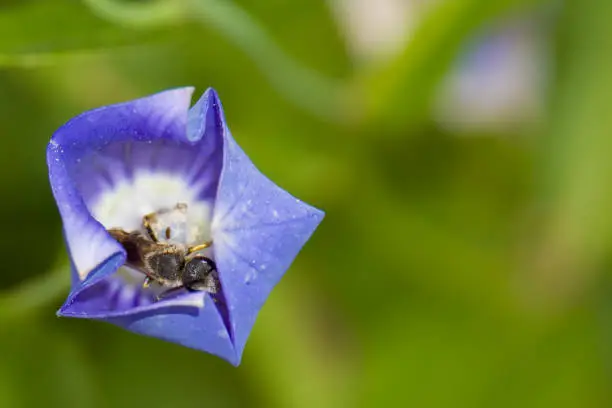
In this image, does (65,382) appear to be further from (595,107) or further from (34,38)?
(595,107)

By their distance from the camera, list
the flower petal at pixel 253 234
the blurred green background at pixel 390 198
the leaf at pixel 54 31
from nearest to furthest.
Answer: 1. the flower petal at pixel 253 234
2. the leaf at pixel 54 31
3. the blurred green background at pixel 390 198

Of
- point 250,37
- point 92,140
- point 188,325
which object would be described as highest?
point 250,37

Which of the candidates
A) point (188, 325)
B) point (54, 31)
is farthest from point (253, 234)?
point (54, 31)

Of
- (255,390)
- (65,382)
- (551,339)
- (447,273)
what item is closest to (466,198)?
(447,273)

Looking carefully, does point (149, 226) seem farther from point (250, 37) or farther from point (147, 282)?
point (250, 37)

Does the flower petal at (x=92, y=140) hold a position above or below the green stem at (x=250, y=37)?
below

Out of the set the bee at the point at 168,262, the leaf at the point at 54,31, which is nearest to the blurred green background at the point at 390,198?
the leaf at the point at 54,31

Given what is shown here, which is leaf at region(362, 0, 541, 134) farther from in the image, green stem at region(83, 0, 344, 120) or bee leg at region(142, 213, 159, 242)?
bee leg at region(142, 213, 159, 242)

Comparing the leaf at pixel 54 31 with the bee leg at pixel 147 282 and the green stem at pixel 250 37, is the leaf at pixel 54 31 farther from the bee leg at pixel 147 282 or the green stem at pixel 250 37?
the bee leg at pixel 147 282
